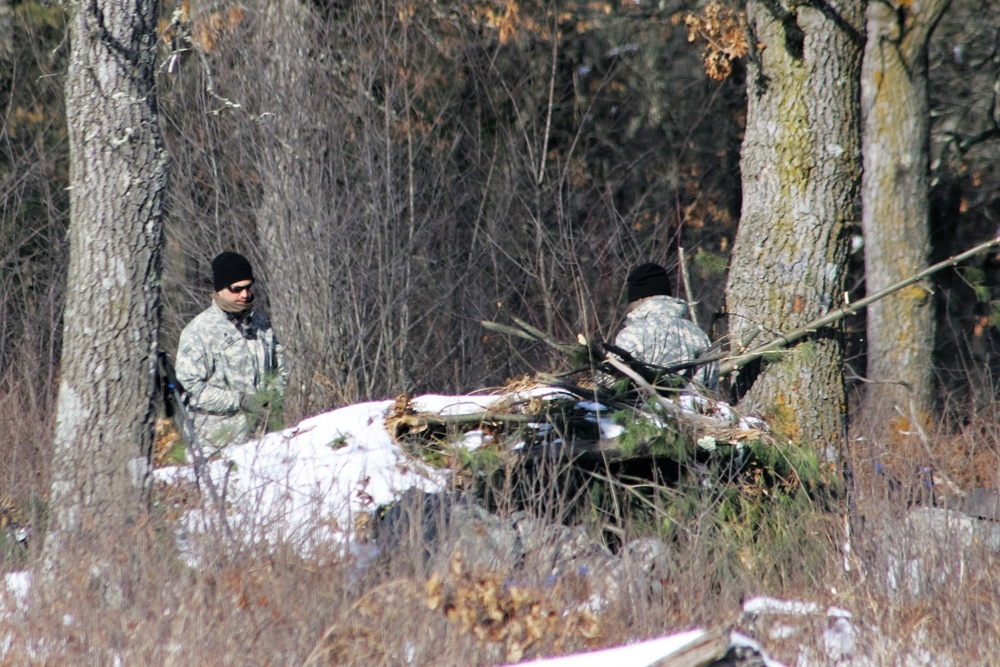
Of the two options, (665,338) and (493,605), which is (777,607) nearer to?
(493,605)

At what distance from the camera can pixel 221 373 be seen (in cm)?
646

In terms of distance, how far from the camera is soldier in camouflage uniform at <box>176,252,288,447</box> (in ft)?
21.0

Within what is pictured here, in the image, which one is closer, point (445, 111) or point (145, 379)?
point (145, 379)

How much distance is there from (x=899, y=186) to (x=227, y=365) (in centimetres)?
594

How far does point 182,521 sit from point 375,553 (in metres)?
0.89

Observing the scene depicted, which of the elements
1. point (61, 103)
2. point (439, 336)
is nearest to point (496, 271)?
point (439, 336)

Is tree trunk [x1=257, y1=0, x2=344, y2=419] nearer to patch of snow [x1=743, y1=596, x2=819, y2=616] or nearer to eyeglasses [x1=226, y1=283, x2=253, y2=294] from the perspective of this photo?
eyeglasses [x1=226, y1=283, x2=253, y2=294]

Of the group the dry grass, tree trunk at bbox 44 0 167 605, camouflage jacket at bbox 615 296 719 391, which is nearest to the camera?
the dry grass

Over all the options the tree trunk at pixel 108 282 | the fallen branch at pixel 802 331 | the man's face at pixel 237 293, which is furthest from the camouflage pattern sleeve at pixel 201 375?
the fallen branch at pixel 802 331

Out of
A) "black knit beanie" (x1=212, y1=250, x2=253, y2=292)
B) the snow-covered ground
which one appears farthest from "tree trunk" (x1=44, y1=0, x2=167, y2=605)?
"black knit beanie" (x1=212, y1=250, x2=253, y2=292)

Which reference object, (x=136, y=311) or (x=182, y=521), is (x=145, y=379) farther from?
(x=182, y=521)

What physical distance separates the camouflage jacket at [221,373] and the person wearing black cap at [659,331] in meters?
2.12

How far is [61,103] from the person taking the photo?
526 inches

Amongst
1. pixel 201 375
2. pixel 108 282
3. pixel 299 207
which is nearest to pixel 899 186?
pixel 299 207
